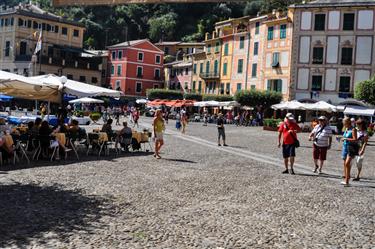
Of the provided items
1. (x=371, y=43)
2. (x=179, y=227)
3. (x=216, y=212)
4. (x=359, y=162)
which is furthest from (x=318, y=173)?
(x=371, y=43)

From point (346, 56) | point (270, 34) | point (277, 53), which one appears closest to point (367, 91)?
point (346, 56)

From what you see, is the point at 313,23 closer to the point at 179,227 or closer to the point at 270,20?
the point at 270,20

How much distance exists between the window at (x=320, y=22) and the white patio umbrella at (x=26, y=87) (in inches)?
1471

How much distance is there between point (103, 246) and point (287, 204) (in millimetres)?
4314

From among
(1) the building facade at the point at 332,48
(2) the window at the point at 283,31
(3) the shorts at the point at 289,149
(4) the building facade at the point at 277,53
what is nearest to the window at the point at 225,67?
(4) the building facade at the point at 277,53

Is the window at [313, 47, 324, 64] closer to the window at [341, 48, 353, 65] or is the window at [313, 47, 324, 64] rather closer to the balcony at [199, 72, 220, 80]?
the window at [341, 48, 353, 65]

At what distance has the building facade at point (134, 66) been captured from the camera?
243 feet

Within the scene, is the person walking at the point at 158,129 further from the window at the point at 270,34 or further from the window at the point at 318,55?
the window at the point at 270,34

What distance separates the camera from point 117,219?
293 inches

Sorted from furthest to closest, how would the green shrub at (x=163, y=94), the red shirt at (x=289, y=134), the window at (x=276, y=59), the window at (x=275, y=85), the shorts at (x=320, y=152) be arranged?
the green shrub at (x=163, y=94)
the window at (x=276, y=59)
the window at (x=275, y=85)
the shorts at (x=320, y=152)
the red shirt at (x=289, y=134)

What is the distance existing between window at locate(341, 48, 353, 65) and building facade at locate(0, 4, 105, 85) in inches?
1370

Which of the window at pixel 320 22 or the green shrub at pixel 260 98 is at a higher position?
the window at pixel 320 22

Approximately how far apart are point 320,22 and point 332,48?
2.82 m

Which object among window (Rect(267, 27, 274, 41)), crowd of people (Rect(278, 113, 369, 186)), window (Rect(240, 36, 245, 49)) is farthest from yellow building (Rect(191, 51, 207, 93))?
crowd of people (Rect(278, 113, 369, 186))
